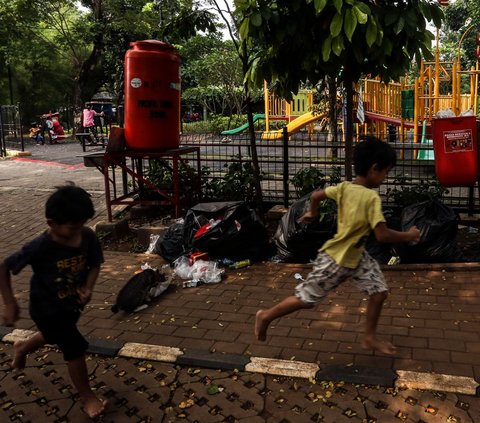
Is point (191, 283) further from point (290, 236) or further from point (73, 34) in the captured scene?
point (73, 34)

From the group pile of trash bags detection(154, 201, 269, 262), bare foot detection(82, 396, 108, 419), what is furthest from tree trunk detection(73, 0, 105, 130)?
bare foot detection(82, 396, 108, 419)

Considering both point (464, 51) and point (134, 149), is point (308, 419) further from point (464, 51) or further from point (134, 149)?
point (464, 51)

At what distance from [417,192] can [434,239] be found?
126cm

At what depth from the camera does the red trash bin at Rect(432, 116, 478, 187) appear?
5621 mm

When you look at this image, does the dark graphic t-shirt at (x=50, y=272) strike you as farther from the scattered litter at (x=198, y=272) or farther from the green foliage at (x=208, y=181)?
the green foliage at (x=208, y=181)

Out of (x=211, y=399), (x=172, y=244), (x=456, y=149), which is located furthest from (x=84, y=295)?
(x=456, y=149)

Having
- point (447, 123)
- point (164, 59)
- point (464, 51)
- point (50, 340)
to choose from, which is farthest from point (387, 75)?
point (464, 51)

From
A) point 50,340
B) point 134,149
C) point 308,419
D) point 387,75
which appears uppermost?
point 387,75

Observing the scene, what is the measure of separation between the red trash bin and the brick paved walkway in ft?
4.00

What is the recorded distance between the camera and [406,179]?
255 inches

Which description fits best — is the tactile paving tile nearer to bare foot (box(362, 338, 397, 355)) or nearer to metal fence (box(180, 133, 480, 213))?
bare foot (box(362, 338, 397, 355))

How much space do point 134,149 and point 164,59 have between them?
1231 mm

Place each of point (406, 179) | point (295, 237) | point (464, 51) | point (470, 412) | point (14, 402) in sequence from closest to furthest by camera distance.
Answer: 1. point (470, 412)
2. point (14, 402)
3. point (295, 237)
4. point (406, 179)
5. point (464, 51)

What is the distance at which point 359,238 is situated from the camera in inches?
122
